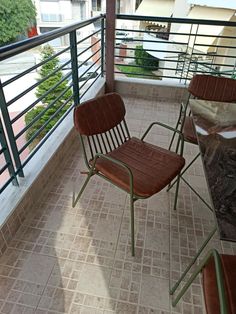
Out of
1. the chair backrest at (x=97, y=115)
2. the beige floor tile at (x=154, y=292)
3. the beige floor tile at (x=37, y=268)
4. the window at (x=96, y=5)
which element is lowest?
the beige floor tile at (x=154, y=292)

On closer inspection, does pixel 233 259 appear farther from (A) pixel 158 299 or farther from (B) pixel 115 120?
(B) pixel 115 120

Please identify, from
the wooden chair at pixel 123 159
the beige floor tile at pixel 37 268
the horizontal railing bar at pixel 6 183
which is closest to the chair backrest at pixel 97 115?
the wooden chair at pixel 123 159

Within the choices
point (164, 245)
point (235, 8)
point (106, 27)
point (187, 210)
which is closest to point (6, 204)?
point (164, 245)

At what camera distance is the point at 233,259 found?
0.93 metres

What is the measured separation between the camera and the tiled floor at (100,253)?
1.20 meters

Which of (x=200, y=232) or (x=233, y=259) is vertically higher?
(x=233, y=259)

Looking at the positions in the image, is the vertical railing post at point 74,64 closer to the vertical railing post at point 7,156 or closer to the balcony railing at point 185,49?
the balcony railing at point 185,49

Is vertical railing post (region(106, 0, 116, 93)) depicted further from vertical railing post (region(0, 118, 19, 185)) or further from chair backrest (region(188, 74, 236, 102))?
vertical railing post (region(0, 118, 19, 185))

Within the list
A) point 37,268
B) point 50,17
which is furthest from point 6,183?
point 50,17

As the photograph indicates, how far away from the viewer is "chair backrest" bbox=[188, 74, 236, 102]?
6.14 feet

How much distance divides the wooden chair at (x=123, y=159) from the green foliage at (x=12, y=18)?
1474 centimetres

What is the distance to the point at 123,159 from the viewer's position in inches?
61.3

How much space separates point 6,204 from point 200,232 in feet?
4.00

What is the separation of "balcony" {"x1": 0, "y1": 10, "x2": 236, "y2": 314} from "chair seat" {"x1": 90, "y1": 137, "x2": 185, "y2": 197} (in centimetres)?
39
